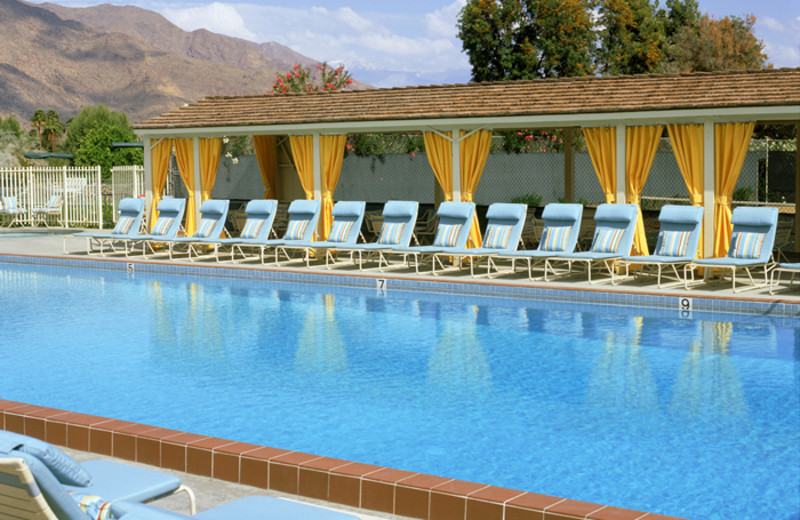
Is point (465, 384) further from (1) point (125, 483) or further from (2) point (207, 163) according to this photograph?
(2) point (207, 163)

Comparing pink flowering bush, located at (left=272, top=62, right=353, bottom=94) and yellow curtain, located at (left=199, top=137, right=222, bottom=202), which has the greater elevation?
pink flowering bush, located at (left=272, top=62, right=353, bottom=94)

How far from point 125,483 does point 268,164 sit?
17307 millimetres

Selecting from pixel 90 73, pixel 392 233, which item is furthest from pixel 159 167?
pixel 90 73

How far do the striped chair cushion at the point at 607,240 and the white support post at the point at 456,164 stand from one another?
8.43 ft

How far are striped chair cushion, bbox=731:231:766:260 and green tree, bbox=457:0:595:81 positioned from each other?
80.6ft

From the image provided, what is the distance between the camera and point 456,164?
14.3m

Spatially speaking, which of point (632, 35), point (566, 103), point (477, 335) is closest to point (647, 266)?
point (566, 103)

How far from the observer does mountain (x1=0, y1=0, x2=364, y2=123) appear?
382 feet

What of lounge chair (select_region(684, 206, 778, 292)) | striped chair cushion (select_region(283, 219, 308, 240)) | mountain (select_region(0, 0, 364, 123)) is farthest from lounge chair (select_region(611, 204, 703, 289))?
mountain (select_region(0, 0, 364, 123))

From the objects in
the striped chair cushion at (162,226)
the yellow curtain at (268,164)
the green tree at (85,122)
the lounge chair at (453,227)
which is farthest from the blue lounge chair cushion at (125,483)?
the green tree at (85,122)

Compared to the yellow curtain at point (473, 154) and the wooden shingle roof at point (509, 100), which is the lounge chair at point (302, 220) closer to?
the wooden shingle roof at point (509, 100)

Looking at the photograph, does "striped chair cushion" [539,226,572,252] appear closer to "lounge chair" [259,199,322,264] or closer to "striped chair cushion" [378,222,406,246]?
"striped chair cushion" [378,222,406,246]

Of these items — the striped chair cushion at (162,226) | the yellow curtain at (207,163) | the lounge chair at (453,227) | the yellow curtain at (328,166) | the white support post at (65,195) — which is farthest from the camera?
the white support post at (65,195)

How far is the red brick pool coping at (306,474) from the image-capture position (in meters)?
4.00
